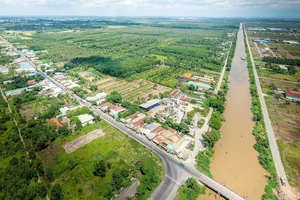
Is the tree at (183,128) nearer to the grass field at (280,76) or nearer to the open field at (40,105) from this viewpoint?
the open field at (40,105)

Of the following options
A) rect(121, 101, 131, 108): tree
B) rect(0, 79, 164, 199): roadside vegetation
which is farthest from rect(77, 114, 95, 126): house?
rect(121, 101, 131, 108): tree

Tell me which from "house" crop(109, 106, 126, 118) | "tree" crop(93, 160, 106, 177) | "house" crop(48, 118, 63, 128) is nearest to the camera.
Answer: "tree" crop(93, 160, 106, 177)

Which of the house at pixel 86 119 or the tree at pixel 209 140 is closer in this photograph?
the tree at pixel 209 140

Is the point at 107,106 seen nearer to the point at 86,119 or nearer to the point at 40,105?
the point at 86,119

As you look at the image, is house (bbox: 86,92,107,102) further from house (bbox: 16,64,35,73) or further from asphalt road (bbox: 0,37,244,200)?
house (bbox: 16,64,35,73)

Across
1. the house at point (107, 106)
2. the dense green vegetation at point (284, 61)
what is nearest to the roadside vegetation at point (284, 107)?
the dense green vegetation at point (284, 61)

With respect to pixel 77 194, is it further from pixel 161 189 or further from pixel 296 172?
pixel 296 172

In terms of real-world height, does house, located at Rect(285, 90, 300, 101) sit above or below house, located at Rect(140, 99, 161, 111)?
above

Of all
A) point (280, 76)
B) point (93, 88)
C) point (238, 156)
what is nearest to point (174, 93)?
point (93, 88)
